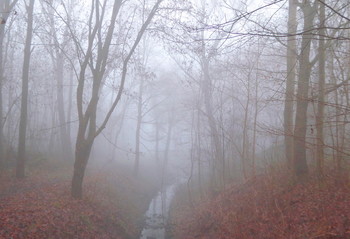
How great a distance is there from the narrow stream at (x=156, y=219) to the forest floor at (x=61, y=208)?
1.41ft

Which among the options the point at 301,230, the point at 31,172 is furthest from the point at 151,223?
the point at 301,230

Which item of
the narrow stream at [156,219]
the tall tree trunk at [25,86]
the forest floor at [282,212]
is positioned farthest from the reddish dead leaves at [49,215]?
the forest floor at [282,212]

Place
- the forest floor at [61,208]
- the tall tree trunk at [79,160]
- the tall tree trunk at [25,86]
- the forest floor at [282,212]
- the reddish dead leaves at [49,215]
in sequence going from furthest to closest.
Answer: the tall tree trunk at [25,86], the tall tree trunk at [79,160], the forest floor at [61,208], the reddish dead leaves at [49,215], the forest floor at [282,212]

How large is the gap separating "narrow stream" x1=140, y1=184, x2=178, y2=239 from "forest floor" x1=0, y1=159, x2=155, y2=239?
0.43m

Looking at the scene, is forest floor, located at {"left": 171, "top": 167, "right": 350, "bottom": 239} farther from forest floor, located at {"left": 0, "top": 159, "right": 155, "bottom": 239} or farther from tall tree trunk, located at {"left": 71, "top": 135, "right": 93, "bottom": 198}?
tall tree trunk, located at {"left": 71, "top": 135, "right": 93, "bottom": 198}

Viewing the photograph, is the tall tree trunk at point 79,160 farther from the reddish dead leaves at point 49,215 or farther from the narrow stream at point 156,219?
the narrow stream at point 156,219

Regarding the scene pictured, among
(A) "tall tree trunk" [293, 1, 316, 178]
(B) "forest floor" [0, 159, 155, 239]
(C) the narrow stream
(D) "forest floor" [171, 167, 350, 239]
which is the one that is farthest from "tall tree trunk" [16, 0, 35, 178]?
(A) "tall tree trunk" [293, 1, 316, 178]

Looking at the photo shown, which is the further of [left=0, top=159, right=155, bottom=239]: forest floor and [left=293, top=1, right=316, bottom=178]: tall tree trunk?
[left=0, top=159, right=155, bottom=239]: forest floor

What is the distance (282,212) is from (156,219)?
30.1ft

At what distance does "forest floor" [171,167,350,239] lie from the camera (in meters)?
6.27

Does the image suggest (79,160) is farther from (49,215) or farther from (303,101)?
(303,101)

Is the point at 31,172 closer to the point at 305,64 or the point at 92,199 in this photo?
the point at 92,199

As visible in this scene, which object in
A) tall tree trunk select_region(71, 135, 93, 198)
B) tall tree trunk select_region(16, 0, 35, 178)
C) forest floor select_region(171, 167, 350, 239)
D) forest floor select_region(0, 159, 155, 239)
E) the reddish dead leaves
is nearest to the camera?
forest floor select_region(171, 167, 350, 239)

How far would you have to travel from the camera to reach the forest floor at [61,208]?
7836 millimetres
